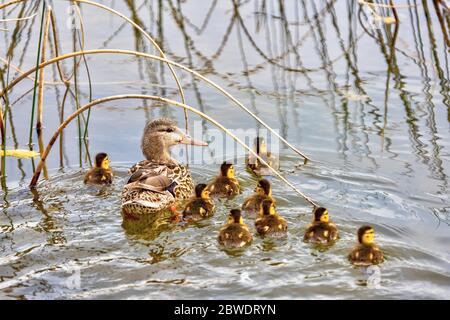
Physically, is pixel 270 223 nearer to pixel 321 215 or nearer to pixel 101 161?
pixel 321 215

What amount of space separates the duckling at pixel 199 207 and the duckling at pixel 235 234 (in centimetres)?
45

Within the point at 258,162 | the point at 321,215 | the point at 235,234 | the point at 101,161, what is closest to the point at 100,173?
the point at 101,161

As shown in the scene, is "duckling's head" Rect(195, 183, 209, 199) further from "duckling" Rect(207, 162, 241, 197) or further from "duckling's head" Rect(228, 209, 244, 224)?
"duckling's head" Rect(228, 209, 244, 224)

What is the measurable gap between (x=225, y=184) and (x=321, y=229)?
120 cm

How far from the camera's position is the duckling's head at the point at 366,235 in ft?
17.5

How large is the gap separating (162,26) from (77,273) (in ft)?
16.4

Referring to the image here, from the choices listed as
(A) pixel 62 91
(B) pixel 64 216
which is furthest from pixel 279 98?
(B) pixel 64 216

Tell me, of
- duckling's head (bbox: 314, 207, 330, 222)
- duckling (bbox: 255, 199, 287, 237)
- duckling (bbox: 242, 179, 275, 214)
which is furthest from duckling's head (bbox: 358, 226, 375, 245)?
duckling (bbox: 242, 179, 275, 214)

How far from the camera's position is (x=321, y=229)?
555 centimetres

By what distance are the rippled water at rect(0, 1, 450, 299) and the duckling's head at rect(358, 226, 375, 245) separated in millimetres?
159

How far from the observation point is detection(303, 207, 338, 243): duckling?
5535mm

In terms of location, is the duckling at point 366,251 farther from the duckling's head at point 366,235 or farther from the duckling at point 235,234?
the duckling at point 235,234

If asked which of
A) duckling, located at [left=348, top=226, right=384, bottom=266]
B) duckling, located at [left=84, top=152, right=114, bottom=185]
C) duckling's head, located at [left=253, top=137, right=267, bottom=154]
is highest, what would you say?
duckling's head, located at [left=253, top=137, right=267, bottom=154]

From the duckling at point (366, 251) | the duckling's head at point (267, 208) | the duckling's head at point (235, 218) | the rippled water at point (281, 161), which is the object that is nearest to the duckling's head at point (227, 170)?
the rippled water at point (281, 161)
